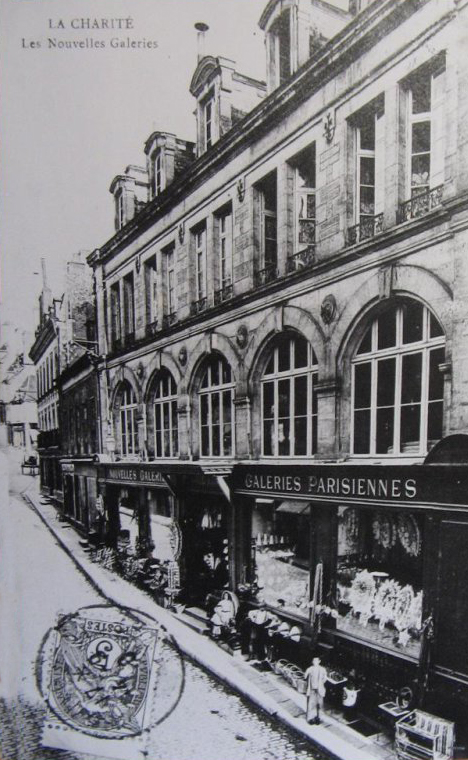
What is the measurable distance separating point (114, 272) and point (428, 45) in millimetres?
6532

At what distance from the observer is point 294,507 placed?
6.22 metres

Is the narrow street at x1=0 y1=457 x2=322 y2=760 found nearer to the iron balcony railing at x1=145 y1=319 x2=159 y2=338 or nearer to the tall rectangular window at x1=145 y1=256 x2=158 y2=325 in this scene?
the iron balcony railing at x1=145 y1=319 x2=159 y2=338

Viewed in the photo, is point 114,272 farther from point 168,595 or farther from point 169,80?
point 168,595

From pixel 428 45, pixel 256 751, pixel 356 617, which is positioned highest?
pixel 428 45

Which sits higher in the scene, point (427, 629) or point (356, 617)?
point (427, 629)

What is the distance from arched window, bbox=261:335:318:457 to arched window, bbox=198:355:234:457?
2.43 feet

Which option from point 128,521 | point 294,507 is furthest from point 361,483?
point 128,521

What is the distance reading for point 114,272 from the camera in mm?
9336

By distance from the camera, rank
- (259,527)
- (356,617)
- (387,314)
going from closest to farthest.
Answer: (387,314) → (356,617) → (259,527)

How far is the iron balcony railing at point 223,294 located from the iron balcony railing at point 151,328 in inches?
63.4

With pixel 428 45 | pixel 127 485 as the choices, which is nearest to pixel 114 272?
pixel 127 485

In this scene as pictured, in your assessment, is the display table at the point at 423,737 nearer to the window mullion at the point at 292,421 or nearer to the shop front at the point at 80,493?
the window mullion at the point at 292,421

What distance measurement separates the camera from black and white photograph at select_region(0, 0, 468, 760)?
449 centimetres

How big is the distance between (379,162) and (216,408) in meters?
4.25
